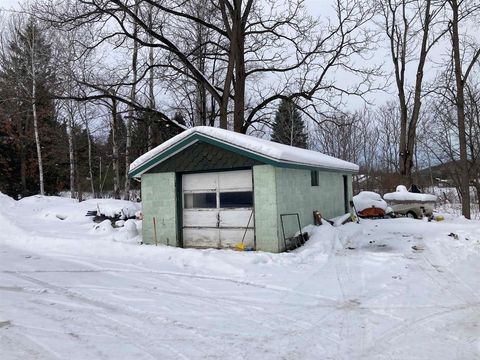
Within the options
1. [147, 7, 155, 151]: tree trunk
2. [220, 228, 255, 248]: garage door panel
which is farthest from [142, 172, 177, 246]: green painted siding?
[147, 7, 155, 151]: tree trunk

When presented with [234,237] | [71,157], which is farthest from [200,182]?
[71,157]

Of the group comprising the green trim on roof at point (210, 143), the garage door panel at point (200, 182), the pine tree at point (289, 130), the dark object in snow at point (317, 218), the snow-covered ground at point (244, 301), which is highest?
the pine tree at point (289, 130)

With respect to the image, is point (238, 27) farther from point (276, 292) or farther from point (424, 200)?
point (276, 292)

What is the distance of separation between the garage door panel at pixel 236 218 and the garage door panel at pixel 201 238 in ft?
1.34

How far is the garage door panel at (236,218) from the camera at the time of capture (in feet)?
38.3

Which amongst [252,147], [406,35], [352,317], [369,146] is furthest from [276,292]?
[369,146]

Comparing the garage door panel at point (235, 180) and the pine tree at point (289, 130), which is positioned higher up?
the pine tree at point (289, 130)

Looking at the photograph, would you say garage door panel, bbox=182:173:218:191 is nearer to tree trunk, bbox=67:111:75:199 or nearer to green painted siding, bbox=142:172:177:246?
green painted siding, bbox=142:172:177:246

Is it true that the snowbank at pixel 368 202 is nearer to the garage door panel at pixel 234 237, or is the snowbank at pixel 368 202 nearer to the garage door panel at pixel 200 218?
→ the garage door panel at pixel 234 237

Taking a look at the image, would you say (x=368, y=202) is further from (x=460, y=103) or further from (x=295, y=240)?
(x=295, y=240)

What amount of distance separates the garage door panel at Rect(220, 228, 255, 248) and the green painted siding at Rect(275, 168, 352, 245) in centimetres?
99

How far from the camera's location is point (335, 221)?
613 inches

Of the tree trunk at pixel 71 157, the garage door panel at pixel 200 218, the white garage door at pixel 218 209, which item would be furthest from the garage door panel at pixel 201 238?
the tree trunk at pixel 71 157

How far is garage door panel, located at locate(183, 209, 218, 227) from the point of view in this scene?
1223 cm
